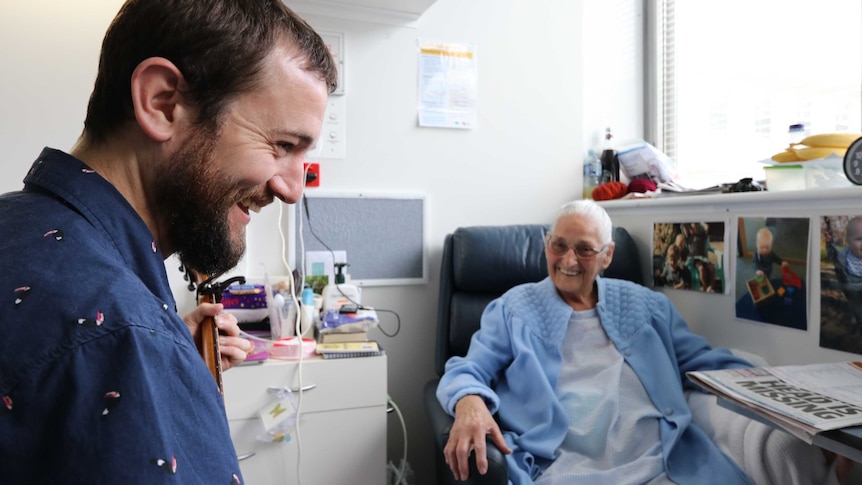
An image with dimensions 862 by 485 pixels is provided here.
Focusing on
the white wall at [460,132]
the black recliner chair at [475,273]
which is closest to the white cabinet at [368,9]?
the white wall at [460,132]

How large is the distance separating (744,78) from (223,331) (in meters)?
2.08

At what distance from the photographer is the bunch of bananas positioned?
1.46 metres

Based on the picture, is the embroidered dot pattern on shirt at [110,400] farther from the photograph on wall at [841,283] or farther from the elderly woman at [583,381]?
the photograph on wall at [841,283]

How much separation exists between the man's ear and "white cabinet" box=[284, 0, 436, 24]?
4.92 ft

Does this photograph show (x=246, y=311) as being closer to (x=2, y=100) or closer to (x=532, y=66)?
(x=2, y=100)

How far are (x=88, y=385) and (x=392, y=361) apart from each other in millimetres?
1763

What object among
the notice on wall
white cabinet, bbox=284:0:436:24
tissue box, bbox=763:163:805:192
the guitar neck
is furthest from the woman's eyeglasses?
the guitar neck

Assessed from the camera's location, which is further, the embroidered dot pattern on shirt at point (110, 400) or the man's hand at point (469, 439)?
the man's hand at point (469, 439)

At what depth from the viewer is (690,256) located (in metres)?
1.85

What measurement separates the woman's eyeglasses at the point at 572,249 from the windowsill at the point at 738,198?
1.28ft

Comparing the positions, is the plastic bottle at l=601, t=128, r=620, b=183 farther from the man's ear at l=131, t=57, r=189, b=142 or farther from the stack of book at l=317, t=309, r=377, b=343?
the man's ear at l=131, t=57, r=189, b=142

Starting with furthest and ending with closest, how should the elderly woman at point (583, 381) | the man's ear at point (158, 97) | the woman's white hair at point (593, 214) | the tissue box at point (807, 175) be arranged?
1. the woman's white hair at point (593, 214)
2. the tissue box at point (807, 175)
3. the elderly woman at point (583, 381)
4. the man's ear at point (158, 97)

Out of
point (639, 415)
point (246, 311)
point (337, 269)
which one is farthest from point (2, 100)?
point (639, 415)

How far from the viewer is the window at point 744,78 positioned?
1.75 meters
